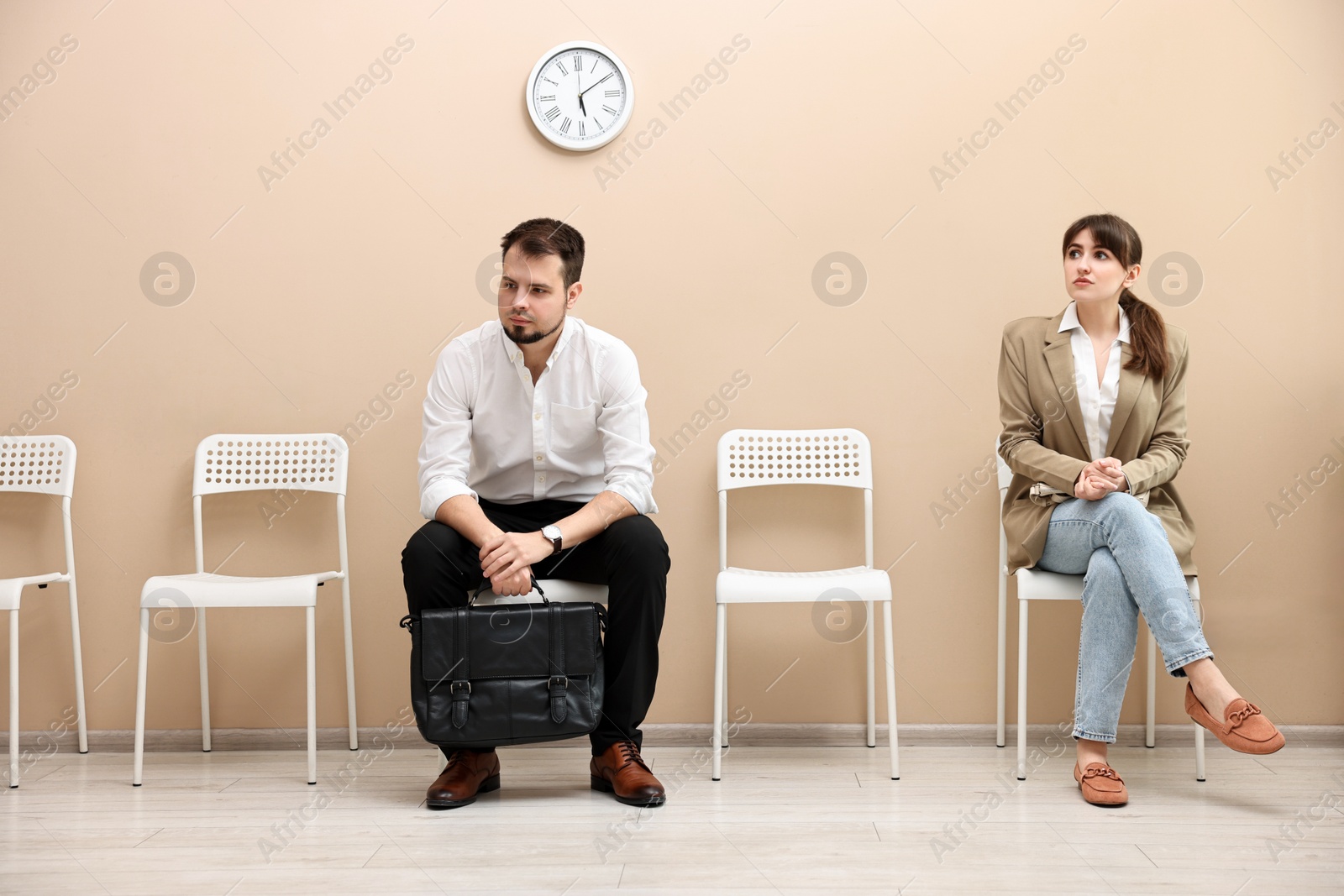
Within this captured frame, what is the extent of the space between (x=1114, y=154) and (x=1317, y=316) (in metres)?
0.68

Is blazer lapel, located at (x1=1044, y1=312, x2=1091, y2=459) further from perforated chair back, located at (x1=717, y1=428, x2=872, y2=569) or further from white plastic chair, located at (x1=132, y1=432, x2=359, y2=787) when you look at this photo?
white plastic chair, located at (x1=132, y1=432, x2=359, y2=787)

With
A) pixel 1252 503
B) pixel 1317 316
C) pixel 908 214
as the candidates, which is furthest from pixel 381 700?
pixel 1317 316

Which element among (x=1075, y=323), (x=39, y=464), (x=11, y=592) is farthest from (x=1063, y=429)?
(x=39, y=464)

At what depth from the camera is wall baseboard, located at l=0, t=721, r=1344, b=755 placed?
8.38 feet

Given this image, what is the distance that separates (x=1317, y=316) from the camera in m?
2.53

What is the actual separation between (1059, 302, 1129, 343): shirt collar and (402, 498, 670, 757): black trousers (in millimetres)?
1105

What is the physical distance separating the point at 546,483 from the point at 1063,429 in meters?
1.23

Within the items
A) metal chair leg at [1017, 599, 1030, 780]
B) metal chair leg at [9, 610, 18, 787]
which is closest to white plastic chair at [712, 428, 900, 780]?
metal chair leg at [1017, 599, 1030, 780]

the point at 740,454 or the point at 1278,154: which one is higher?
the point at 1278,154

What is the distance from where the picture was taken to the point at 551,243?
2086 mm

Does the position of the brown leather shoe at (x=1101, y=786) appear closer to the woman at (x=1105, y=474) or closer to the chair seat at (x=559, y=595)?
the woman at (x=1105, y=474)

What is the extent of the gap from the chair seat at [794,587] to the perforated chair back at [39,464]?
1754mm

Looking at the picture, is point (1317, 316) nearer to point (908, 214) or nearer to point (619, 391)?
point (908, 214)

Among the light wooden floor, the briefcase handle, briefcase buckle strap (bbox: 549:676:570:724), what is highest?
the briefcase handle
